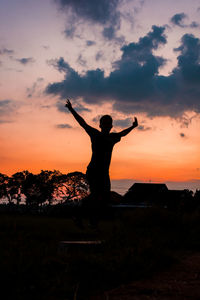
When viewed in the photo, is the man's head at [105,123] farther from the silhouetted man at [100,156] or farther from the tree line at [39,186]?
the tree line at [39,186]

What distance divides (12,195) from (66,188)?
1154cm

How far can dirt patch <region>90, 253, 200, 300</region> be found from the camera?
3.25 m

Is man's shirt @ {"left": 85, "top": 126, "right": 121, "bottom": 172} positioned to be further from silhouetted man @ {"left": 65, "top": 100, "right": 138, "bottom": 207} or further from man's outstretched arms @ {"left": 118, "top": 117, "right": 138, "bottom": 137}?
man's outstretched arms @ {"left": 118, "top": 117, "right": 138, "bottom": 137}

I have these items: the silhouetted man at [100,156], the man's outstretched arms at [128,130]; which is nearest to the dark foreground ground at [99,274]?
the silhouetted man at [100,156]

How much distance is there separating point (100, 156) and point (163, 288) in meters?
3.48

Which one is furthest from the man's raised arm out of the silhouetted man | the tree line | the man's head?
the tree line

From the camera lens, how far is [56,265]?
4.32m

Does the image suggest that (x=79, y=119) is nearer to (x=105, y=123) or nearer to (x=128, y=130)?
(x=105, y=123)

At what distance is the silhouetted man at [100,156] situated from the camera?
670 centimetres

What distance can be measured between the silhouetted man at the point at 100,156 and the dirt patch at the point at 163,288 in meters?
2.54

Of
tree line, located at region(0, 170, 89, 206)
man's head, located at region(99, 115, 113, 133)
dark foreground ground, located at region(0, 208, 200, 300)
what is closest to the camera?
dark foreground ground, located at region(0, 208, 200, 300)

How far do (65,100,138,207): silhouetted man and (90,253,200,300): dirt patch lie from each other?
2537mm

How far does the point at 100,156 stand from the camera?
265 inches

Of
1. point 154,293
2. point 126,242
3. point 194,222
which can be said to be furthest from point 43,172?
point 154,293
